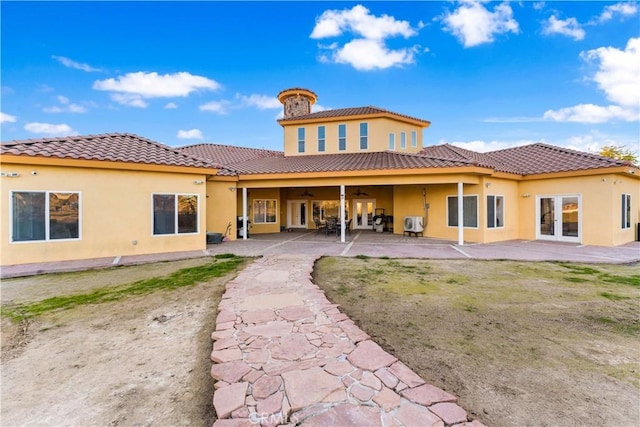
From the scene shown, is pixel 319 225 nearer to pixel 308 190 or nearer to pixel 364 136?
pixel 308 190

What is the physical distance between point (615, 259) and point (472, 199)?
17.0ft

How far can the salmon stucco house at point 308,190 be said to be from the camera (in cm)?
909

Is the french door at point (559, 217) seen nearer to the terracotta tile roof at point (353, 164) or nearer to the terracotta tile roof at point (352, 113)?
the terracotta tile roof at point (353, 164)

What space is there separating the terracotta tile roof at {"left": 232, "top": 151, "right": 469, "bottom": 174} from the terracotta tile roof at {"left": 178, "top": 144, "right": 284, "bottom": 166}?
1731 millimetres

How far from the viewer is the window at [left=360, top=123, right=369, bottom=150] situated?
1723 centimetres

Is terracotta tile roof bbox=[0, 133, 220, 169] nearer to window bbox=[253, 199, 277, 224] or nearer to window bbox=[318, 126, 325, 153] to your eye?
window bbox=[253, 199, 277, 224]

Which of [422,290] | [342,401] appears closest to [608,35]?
[422,290]

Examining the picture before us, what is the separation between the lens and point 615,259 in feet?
30.9

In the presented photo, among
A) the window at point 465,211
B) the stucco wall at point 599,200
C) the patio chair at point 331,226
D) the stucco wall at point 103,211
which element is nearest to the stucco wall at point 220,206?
the stucco wall at point 103,211

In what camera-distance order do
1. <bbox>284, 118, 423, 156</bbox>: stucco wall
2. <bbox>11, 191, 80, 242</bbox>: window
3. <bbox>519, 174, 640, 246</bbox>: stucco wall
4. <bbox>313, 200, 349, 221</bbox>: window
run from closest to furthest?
<bbox>11, 191, 80, 242</bbox>: window → <bbox>519, 174, 640, 246</bbox>: stucco wall → <bbox>284, 118, 423, 156</bbox>: stucco wall → <bbox>313, 200, 349, 221</bbox>: window

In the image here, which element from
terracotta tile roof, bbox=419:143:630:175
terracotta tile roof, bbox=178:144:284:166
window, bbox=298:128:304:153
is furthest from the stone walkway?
terracotta tile roof, bbox=178:144:284:166

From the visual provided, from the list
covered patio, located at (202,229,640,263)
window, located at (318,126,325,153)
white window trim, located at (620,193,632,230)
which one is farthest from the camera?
window, located at (318,126,325,153)

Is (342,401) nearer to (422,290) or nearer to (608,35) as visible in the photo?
(422,290)

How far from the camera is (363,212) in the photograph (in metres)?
20.3
